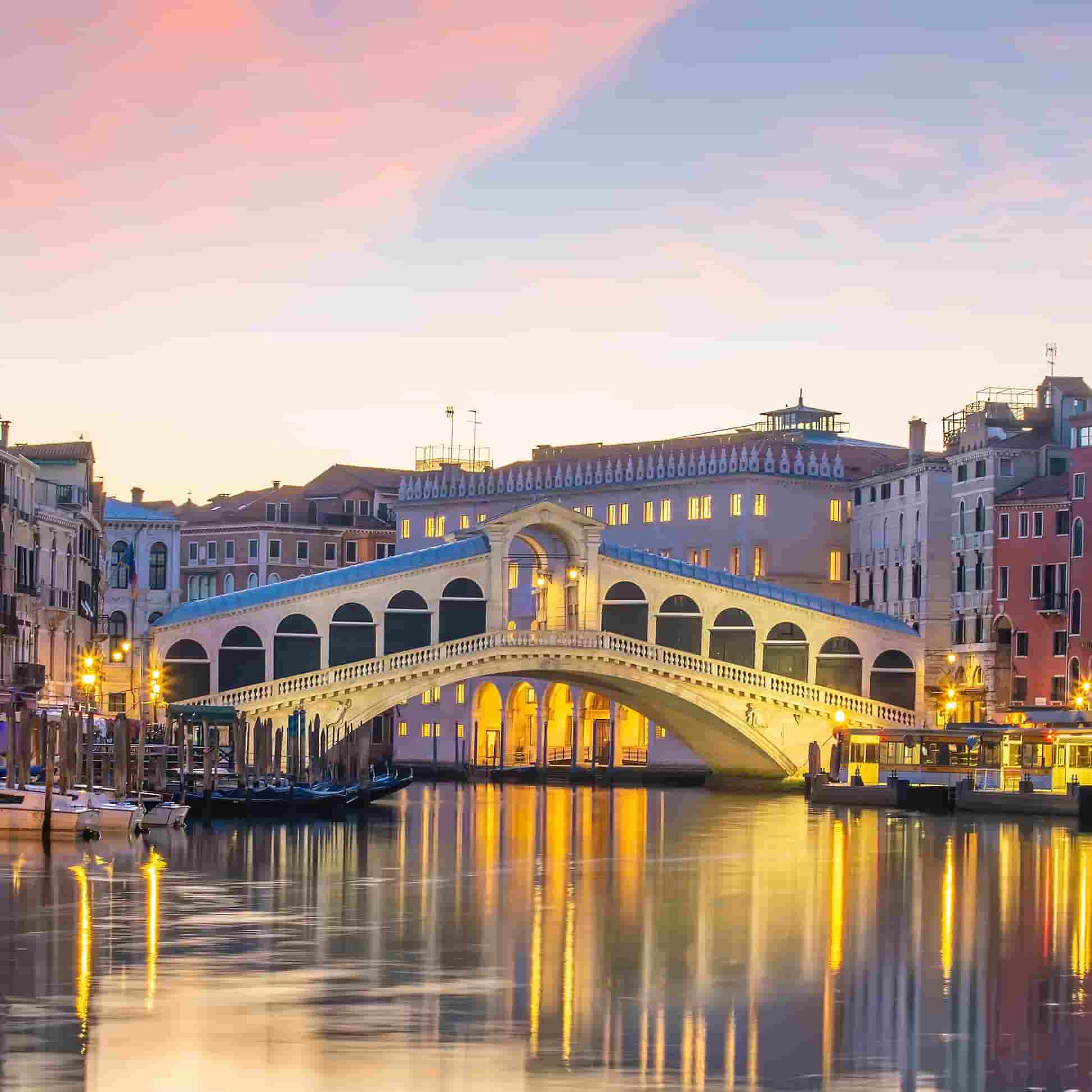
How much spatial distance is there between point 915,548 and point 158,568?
3109 cm

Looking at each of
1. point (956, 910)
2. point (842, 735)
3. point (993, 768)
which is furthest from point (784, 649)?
point (956, 910)

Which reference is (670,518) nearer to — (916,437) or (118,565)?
(916,437)

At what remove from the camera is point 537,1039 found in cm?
2258

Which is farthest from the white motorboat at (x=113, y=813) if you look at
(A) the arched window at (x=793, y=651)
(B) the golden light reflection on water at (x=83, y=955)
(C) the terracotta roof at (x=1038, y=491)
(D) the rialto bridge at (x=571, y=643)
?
(C) the terracotta roof at (x=1038, y=491)

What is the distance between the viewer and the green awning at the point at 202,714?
5906cm

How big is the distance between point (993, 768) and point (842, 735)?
281 inches

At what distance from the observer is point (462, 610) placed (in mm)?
71125

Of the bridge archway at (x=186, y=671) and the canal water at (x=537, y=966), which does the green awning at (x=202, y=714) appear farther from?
the canal water at (x=537, y=966)

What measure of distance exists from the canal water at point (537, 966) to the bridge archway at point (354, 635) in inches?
890

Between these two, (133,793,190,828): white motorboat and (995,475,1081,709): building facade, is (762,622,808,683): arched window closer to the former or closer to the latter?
(995,475,1081,709): building facade

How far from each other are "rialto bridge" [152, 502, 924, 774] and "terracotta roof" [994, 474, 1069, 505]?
173 inches

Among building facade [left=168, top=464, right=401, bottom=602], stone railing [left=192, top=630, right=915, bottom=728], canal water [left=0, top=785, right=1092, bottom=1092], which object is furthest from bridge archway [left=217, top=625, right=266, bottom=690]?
building facade [left=168, top=464, right=401, bottom=602]

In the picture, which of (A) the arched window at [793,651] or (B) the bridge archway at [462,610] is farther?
Answer: (A) the arched window at [793,651]

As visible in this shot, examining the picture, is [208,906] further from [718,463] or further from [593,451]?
[593,451]
